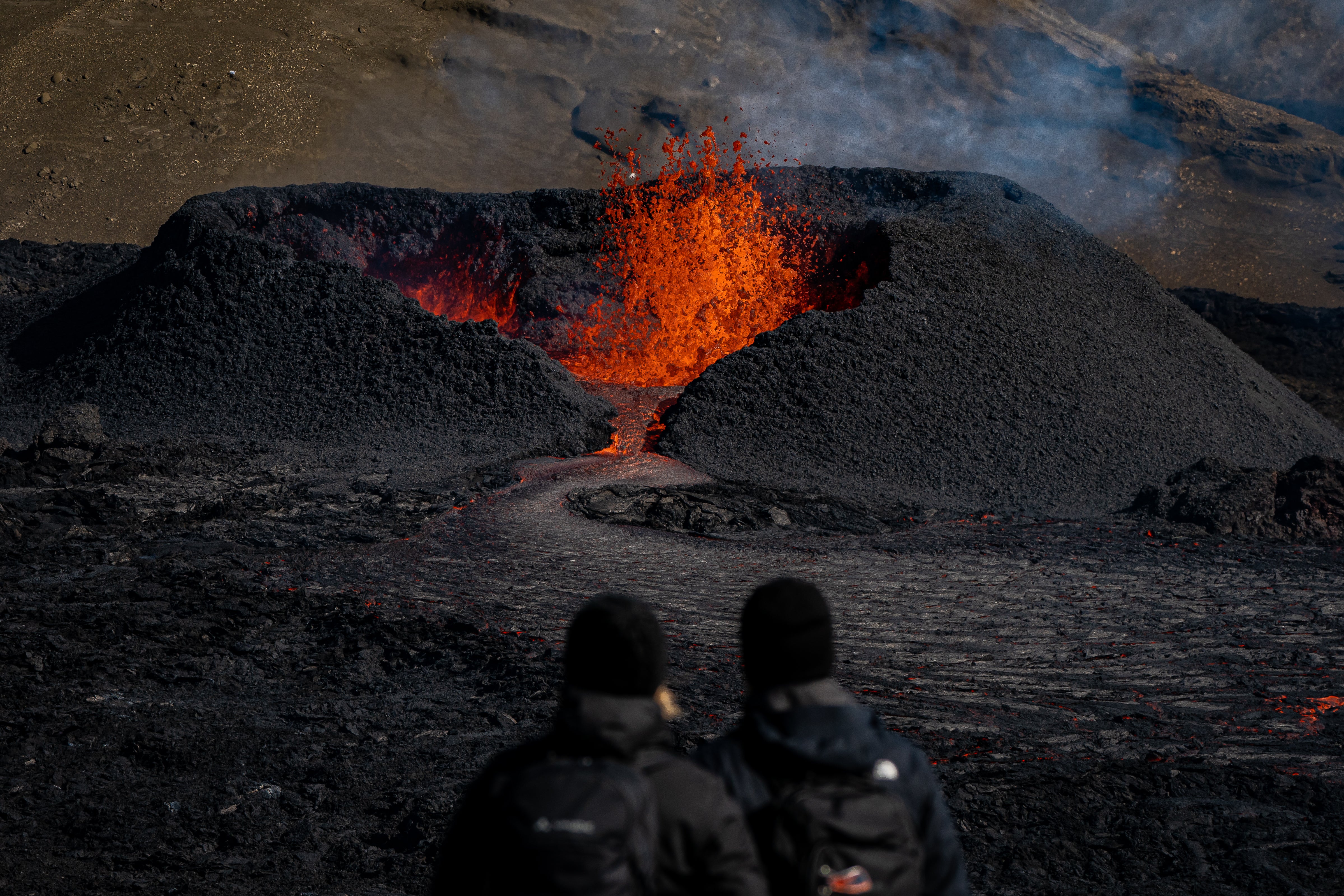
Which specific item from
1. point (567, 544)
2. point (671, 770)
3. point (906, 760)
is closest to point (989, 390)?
point (567, 544)

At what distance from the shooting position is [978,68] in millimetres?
29141

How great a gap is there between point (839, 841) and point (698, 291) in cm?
1057

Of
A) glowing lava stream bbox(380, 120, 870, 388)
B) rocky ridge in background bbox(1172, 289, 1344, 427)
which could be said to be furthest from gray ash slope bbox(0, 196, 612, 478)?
rocky ridge in background bbox(1172, 289, 1344, 427)

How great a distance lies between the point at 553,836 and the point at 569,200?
11704 mm

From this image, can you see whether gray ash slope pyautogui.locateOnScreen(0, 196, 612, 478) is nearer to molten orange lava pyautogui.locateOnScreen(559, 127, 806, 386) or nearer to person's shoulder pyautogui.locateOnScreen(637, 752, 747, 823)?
molten orange lava pyautogui.locateOnScreen(559, 127, 806, 386)

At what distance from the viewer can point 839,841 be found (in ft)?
4.59

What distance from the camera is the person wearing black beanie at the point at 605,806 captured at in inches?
50.6

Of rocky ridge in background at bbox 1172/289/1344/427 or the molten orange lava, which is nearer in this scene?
the molten orange lava

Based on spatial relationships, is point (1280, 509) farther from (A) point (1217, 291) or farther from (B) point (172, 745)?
(A) point (1217, 291)

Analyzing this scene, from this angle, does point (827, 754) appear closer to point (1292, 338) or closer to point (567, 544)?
point (567, 544)

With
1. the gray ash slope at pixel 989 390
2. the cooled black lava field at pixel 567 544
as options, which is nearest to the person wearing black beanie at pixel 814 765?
the cooled black lava field at pixel 567 544

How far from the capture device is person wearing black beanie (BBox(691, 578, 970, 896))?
1.41 meters

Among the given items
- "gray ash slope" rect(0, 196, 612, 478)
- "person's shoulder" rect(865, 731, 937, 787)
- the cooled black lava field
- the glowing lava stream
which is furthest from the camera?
the glowing lava stream

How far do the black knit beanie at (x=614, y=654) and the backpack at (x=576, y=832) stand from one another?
0.11 metres
